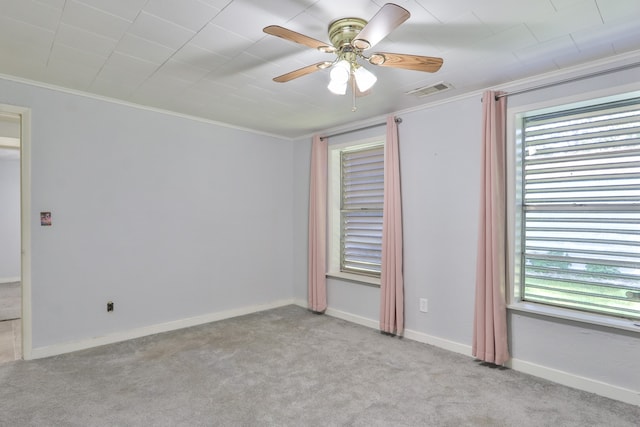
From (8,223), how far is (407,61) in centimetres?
791

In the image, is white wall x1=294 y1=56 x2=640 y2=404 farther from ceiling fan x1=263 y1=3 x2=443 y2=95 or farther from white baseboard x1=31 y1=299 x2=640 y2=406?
ceiling fan x1=263 y1=3 x2=443 y2=95

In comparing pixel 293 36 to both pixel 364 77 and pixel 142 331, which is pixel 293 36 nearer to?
pixel 364 77

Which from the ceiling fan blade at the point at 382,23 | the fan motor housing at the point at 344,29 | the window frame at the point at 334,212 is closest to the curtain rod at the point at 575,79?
the fan motor housing at the point at 344,29

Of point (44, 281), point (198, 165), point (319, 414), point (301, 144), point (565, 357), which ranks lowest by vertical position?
point (319, 414)

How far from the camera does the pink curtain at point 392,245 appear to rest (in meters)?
3.57

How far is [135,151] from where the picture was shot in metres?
3.56

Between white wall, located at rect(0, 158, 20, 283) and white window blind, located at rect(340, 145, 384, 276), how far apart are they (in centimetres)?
639

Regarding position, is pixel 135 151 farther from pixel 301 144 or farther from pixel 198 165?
pixel 301 144

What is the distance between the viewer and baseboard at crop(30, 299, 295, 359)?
10.0ft

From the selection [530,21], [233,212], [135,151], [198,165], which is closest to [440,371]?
[530,21]

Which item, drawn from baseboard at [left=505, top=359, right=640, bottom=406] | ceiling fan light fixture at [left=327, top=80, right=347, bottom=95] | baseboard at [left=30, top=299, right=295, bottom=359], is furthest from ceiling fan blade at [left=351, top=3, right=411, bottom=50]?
baseboard at [left=30, top=299, right=295, bottom=359]

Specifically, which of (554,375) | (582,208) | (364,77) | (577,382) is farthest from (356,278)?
(364,77)

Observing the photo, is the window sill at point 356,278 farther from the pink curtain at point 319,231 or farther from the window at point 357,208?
the pink curtain at point 319,231

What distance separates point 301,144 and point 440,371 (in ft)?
11.0
